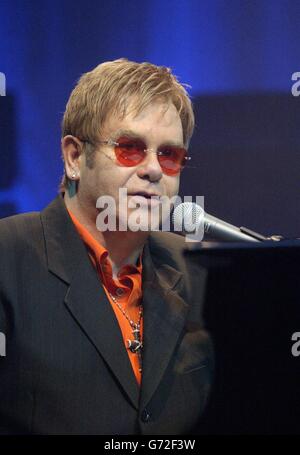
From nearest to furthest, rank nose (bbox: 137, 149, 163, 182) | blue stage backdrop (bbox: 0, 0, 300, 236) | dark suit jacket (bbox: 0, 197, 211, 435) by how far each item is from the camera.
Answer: dark suit jacket (bbox: 0, 197, 211, 435)
nose (bbox: 137, 149, 163, 182)
blue stage backdrop (bbox: 0, 0, 300, 236)

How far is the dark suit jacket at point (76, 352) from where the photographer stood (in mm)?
1253

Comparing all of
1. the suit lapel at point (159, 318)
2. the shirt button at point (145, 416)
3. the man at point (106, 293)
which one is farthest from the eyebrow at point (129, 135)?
the shirt button at point (145, 416)

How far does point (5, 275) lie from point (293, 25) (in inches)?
40.7

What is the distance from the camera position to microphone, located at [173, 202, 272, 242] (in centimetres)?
129

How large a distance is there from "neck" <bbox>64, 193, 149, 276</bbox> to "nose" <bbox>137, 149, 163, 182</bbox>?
0.12 m

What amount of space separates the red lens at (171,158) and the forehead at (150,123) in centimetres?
2

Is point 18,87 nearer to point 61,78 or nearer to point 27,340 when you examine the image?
point 61,78

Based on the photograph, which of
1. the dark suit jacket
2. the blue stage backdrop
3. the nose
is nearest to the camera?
the dark suit jacket

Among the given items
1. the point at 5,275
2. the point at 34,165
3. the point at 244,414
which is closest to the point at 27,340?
the point at 5,275

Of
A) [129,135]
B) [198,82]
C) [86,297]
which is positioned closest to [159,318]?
[86,297]

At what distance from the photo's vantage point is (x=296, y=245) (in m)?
1.17

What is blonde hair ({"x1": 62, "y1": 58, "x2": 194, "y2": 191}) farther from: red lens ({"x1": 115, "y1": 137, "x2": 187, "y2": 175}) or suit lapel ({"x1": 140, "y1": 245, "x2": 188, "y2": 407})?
suit lapel ({"x1": 140, "y1": 245, "x2": 188, "y2": 407})

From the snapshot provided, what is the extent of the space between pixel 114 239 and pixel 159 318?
0.63 feet

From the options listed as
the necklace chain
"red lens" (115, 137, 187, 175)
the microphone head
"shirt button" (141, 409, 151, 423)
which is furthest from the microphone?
"shirt button" (141, 409, 151, 423)
